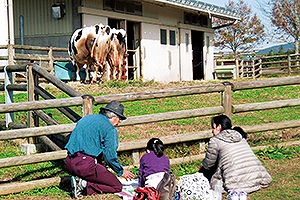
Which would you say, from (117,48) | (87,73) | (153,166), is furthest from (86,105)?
(117,48)

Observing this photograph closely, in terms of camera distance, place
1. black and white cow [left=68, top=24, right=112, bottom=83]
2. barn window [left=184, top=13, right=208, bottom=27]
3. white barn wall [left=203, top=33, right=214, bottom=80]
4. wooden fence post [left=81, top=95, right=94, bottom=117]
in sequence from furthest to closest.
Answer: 1. white barn wall [left=203, top=33, right=214, bottom=80]
2. barn window [left=184, top=13, right=208, bottom=27]
3. black and white cow [left=68, top=24, right=112, bottom=83]
4. wooden fence post [left=81, top=95, right=94, bottom=117]

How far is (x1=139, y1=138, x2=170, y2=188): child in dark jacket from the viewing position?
4.73 metres

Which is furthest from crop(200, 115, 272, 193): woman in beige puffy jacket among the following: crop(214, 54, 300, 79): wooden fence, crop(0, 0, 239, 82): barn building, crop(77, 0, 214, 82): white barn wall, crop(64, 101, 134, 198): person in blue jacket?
crop(214, 54, 300, 79): wooden fence

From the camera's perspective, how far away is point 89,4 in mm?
15180

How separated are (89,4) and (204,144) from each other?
10100 mm

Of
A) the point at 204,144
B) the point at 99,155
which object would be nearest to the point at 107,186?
the point at 99,155

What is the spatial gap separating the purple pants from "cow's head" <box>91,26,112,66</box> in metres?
9.25

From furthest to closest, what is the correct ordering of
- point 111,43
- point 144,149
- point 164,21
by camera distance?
1. point 164,21
2. point 111,43
3. point 144,149

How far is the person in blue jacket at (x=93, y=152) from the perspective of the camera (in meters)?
4.91

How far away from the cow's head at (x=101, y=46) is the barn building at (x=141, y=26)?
4.62ft

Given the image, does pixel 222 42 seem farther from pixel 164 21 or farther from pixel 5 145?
pixel 5 145

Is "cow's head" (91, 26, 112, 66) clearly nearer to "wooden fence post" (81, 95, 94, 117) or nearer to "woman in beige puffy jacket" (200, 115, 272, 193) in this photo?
→ "wooden fence post" (81, 95, 94, 117)

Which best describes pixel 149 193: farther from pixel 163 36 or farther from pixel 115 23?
pixel 163 36

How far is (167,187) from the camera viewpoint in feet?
15.3
